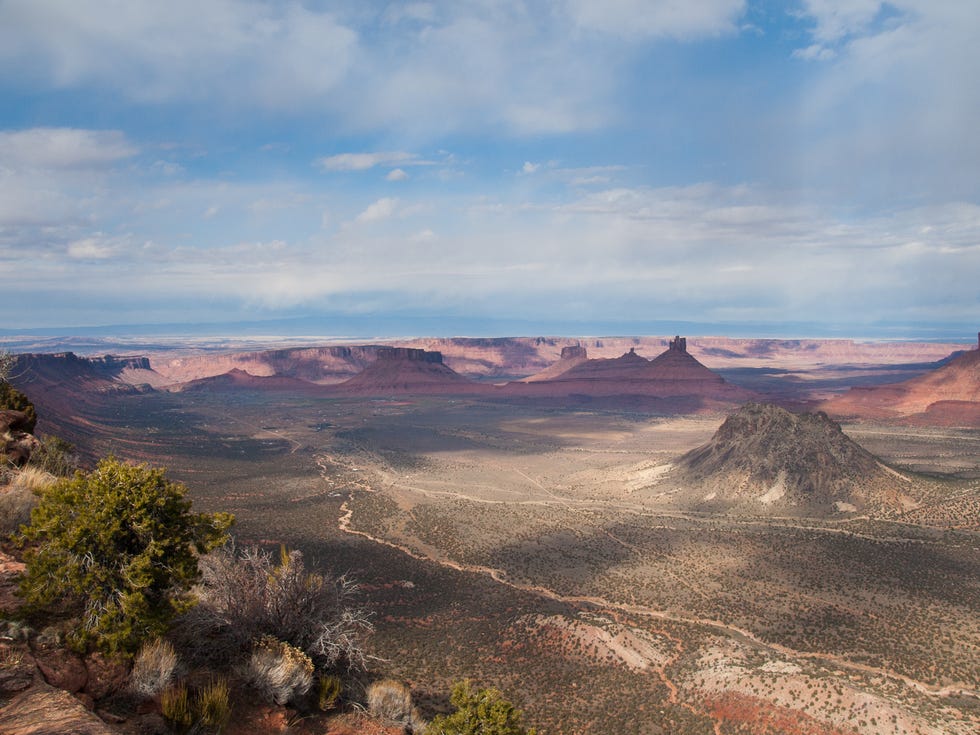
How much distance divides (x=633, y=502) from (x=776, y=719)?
29.1m

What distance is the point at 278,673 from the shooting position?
1026cm

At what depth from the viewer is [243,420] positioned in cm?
9725

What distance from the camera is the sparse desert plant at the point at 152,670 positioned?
28.6 feet

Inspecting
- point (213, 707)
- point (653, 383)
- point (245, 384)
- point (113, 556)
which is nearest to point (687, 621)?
point (213, 707)

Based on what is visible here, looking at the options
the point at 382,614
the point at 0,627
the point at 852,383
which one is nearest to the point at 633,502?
the point at 382,614

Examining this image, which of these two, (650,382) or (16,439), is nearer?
(16,439)

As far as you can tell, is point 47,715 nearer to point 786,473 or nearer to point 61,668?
point 61,668

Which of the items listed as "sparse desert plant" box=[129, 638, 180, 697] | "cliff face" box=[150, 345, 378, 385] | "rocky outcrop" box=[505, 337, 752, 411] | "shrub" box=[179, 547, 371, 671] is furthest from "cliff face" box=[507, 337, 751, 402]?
"sparse desert plant" box=[129, 638, 180, 697]

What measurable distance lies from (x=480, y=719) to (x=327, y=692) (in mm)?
2905

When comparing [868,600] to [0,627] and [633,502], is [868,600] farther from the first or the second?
[0,627]

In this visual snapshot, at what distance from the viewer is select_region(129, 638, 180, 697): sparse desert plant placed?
8.72 metres

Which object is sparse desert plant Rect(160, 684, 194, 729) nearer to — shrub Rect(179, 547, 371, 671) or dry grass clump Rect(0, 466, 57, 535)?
shrub Rect(179, 547, 371, 671)

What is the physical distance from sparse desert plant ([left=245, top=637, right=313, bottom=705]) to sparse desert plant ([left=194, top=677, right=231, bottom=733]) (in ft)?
3.10

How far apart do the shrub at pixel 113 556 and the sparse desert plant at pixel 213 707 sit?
4.24 ft
